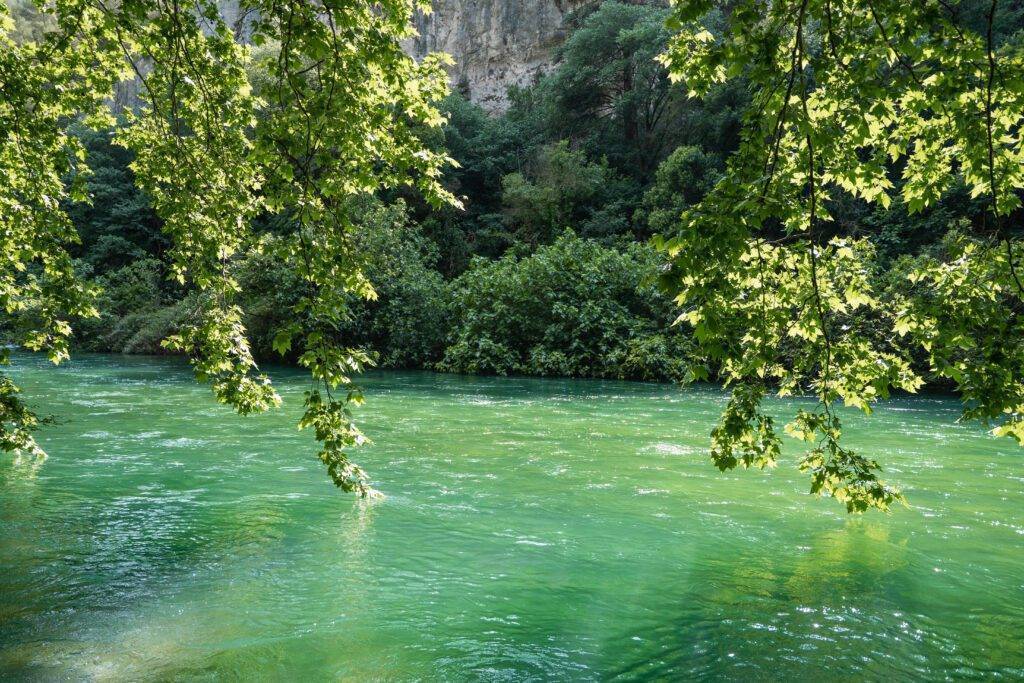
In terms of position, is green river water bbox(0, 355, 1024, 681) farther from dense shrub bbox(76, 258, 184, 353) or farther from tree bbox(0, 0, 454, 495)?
dense shrub bbox(76, 258, 184, 353)

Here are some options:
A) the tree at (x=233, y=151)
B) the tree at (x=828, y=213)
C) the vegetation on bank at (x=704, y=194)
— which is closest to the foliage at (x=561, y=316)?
the vegetation on bank at (x=704, y=194)

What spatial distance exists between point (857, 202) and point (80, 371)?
2952 centimetres

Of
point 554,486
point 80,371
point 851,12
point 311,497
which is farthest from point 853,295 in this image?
point 80,371

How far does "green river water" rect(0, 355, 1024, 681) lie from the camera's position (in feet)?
16.5

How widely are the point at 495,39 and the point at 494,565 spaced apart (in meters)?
49.8

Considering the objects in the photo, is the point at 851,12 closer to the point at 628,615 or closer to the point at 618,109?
the point at 628,615

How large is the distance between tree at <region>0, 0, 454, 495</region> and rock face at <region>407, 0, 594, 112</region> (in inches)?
1721

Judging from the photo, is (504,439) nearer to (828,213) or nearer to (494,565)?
(494,565)

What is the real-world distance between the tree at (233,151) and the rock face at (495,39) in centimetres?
4372

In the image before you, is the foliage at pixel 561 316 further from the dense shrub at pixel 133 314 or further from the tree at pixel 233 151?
the tree at pixel 233 151

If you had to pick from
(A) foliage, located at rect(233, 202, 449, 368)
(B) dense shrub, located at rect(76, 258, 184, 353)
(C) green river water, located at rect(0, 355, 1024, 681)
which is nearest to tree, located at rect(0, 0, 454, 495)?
(C) green river water, located at rect(0, 355, 1024, 681)

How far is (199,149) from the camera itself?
325 inches

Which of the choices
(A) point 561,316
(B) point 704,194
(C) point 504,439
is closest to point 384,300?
(A) point 561,316

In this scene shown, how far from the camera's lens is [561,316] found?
28.0 metres
